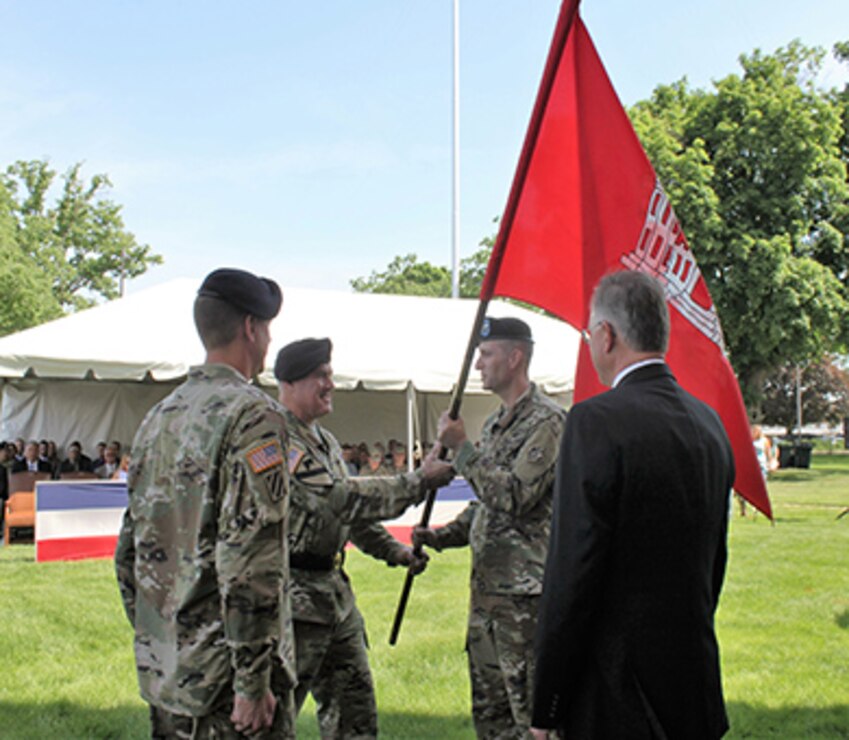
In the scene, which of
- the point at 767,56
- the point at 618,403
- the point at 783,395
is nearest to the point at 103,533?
the point at 618,403

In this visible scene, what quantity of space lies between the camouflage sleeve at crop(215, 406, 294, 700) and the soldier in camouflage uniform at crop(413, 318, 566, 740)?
1306mm

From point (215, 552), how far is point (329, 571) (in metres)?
1.28

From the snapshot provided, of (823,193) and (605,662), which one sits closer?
(605,662)

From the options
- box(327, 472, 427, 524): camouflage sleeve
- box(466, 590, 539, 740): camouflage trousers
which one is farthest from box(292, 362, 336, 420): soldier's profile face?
box(466, 590, 539, 740): camouflage trousers

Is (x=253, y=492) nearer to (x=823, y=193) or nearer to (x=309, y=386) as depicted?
(x=309, y=386)

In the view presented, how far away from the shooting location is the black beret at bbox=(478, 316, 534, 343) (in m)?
4.15

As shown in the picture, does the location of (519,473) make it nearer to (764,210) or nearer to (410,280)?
(764,210)

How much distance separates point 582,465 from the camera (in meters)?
2.23

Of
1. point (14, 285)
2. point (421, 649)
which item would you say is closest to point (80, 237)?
point (14, 285)

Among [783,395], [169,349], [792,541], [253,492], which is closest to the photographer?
[253,492]

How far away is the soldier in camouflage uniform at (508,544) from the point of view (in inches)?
144

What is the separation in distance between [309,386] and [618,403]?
200cm

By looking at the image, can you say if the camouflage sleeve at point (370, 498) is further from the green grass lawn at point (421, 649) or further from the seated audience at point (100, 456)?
the seated audience at point (100, 456)

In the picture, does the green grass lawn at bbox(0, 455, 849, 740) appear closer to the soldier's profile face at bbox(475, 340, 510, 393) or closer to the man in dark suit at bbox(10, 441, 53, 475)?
the soldier's profile face at bbox(475, 340, 510, 393)
